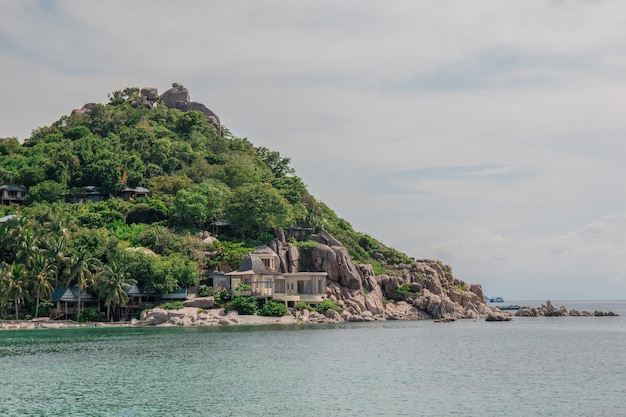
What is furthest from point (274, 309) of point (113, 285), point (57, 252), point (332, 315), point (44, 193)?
point (44, 193)

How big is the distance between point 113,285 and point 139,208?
72.4 feet

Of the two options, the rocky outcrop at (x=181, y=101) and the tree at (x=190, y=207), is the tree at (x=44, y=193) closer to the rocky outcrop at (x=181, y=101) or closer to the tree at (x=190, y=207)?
the tree at (x=190, y=207)

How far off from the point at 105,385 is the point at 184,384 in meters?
4.03

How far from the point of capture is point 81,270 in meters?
78.9

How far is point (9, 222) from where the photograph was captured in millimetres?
83125

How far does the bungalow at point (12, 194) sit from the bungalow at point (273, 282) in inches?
1540

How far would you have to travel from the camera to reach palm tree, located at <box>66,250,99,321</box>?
78.8 meters

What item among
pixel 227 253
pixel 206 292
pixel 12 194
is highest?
pixel 12 194

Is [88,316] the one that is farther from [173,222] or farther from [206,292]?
[173,222]

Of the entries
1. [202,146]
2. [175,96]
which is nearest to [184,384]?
[202,146]

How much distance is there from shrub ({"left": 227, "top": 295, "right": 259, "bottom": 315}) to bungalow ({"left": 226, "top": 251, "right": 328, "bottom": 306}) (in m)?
1.06

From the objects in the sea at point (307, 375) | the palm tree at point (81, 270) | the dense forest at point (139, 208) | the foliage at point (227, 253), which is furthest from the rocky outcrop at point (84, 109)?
the sea at point (307, 375)

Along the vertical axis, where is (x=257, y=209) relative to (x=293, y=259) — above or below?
above

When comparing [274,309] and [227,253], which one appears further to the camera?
[227,253]
